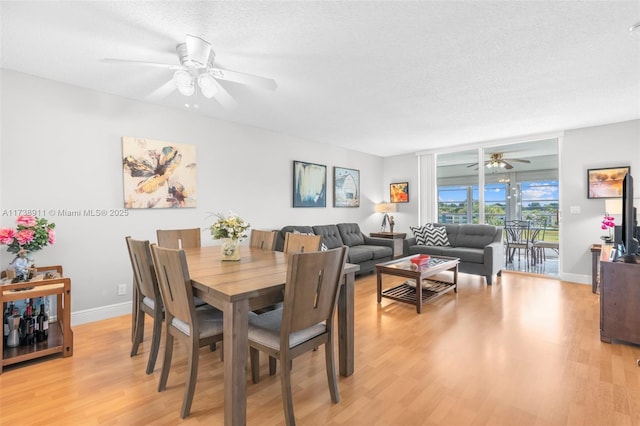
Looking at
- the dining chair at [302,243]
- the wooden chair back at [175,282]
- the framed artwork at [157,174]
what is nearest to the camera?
the wooden chair back at [175,282]

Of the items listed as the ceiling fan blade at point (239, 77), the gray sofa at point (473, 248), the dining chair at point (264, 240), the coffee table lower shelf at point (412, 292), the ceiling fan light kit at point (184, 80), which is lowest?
the coffee table lower shelf at point (412, 292)

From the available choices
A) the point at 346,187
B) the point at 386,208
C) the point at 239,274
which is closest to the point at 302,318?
the point at 239,274

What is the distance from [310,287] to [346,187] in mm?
4616

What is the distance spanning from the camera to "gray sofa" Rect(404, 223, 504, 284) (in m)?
4.48

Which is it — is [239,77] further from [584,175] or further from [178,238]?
[584,175]

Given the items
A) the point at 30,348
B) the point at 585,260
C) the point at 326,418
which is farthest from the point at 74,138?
the point at 585,260

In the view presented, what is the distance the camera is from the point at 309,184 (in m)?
5.30

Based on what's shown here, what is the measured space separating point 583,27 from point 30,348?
472 cm

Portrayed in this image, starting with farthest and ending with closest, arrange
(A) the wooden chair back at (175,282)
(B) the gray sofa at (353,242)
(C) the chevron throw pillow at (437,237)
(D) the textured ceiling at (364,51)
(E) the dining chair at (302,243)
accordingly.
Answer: (C) the chevron throw pillow at (437,237) < (B) the gray sofa at (353,242) < (E) the dining chair at (302,243) < (D) the textured ceiling at (364,51) < (A) the wooden chair back at (175,282)

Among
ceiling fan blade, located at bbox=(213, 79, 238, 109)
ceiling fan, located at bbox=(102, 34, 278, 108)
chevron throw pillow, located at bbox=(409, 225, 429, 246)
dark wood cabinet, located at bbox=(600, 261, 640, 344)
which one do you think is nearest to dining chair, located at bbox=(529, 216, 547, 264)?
chevron throw pillow, located at bbox=(409, 225, 429, 246)

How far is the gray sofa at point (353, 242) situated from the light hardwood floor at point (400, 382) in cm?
184

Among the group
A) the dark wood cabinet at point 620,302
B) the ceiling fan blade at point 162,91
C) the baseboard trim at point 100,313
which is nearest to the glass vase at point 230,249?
the ceiling fan blade at point 162,91

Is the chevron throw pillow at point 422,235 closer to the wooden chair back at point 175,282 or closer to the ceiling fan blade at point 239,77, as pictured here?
the ceiling fan blade at point 239,77

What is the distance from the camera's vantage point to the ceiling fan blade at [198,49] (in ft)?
6.73
